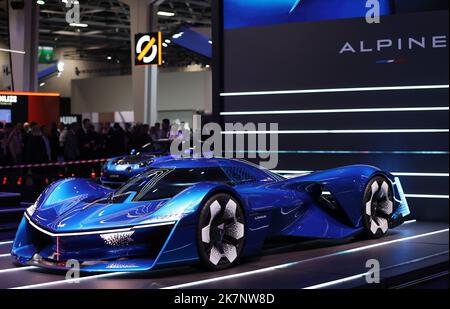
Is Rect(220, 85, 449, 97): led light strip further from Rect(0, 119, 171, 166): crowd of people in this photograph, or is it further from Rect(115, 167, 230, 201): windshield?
Rect(0, 119, 171, 166): crowd of people

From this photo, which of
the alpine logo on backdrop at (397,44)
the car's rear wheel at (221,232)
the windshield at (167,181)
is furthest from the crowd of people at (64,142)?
the car's rear wheel at (221,232)

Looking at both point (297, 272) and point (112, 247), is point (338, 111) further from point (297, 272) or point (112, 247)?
point (112, 247)

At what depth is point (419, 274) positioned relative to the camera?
21.8 ft

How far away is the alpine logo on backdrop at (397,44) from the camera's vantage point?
10328 millimetres

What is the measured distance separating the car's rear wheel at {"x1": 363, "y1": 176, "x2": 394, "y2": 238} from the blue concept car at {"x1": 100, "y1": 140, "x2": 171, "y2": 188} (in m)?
7.45

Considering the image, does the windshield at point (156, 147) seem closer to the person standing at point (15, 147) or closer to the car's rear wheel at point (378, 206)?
the person standing at point (15, 147)

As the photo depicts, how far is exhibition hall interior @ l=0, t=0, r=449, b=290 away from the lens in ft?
20.9

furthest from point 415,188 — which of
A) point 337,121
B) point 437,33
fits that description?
point 437,33

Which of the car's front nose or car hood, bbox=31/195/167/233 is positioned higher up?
car hood, bbox=31/195/167/233

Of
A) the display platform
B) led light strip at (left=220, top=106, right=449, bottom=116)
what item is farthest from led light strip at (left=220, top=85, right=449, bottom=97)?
the display platform

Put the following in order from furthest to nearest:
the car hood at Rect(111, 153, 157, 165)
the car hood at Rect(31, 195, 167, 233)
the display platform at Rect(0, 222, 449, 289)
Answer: the car hood at Rect(111, 153, 157, 165) → the car hood at Rect(31, 195, 167, 233) → the display platform at Rect(0, 222, 449, 289)

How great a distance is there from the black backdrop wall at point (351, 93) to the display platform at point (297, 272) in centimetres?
239
